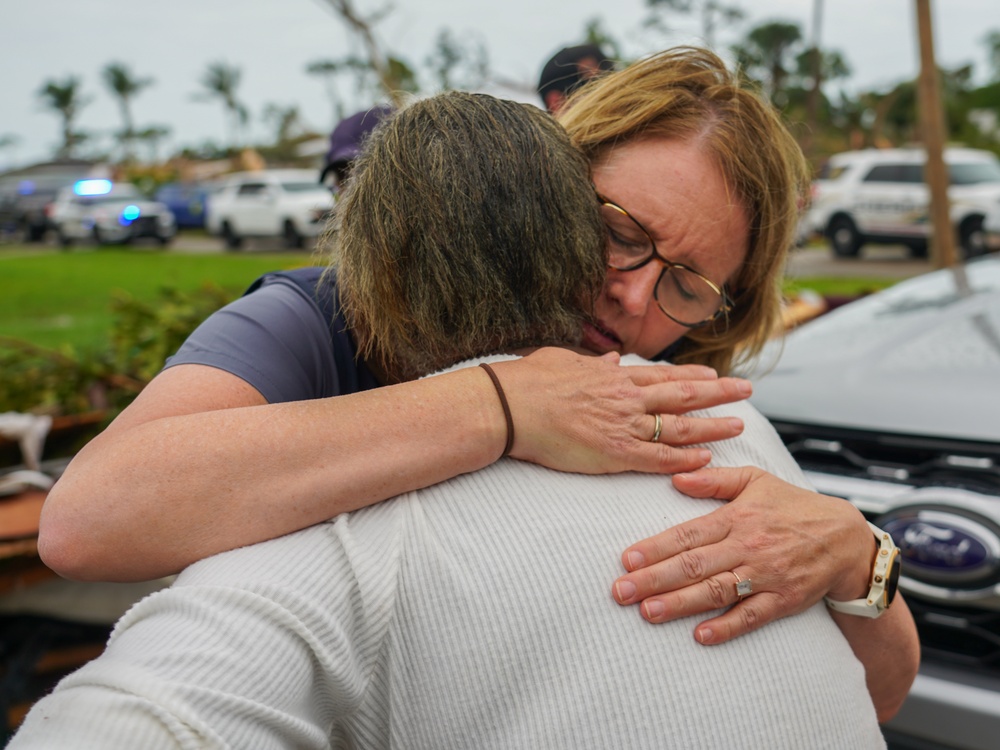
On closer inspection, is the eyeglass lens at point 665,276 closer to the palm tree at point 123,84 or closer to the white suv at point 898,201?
the white suv at point 898,201

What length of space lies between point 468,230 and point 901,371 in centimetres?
171

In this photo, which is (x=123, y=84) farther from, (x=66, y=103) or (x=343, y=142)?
(x=343, y=142)

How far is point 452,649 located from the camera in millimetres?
1035

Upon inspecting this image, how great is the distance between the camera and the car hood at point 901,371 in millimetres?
2205

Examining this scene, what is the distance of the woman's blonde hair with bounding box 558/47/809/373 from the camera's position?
1.61 meters

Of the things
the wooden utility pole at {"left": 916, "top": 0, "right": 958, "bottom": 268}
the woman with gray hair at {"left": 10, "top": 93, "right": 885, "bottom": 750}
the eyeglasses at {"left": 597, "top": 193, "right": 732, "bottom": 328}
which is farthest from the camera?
the wooden utility pole at {"left": 916, "top": 0, "right": 958, "bottom": 268}

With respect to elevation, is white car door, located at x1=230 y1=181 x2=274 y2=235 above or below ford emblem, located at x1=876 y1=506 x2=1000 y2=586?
below

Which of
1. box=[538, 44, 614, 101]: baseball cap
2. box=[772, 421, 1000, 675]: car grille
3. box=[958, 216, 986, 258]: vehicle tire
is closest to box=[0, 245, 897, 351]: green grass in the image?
box=[772, 421, 1000, 675]: car grille

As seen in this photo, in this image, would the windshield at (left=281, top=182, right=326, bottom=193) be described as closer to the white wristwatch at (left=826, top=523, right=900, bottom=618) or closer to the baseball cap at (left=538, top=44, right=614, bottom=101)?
the baseball cap at (left=538, top=44, right=614, bottom=101)

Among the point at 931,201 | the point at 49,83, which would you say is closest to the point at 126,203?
the point at 931,201

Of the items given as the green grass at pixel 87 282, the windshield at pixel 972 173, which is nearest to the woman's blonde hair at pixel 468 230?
the green grass at pixel 87 282

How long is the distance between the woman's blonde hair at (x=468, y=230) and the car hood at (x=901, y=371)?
1.20m

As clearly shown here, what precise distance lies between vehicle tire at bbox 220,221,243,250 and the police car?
1.73 meters

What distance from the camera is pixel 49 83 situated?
7588 centimetres
